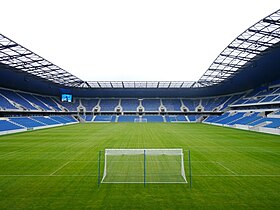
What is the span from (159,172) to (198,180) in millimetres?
1971

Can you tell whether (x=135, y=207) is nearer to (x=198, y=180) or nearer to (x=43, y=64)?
(x=198, y=180)

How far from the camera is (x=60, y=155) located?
14.6m

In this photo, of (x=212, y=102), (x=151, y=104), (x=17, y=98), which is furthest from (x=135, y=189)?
(x=212, y=102)

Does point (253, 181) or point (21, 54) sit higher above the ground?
point (21, 54)

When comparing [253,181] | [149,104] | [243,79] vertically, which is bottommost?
[253,181]

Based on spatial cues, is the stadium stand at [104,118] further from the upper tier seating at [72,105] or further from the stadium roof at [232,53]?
the stadium roof at [232,53]

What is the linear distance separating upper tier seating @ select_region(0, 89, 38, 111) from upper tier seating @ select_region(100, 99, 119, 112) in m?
24.0

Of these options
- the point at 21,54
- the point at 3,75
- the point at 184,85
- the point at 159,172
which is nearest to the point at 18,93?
the point at 3,75

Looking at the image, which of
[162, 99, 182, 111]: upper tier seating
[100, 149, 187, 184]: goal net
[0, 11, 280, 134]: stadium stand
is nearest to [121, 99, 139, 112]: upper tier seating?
[0, 11, 280, 134]: stadium stand

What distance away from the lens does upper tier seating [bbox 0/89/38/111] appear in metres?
43.6

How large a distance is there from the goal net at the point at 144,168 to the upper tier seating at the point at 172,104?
182ft

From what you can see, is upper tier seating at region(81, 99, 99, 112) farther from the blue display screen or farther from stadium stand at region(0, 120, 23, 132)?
stadium stand at region(0, 120, 23, 132)

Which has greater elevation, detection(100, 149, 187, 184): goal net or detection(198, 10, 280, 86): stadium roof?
detection(198, 10, 280, 86): stadium roof

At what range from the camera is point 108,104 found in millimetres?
69500
